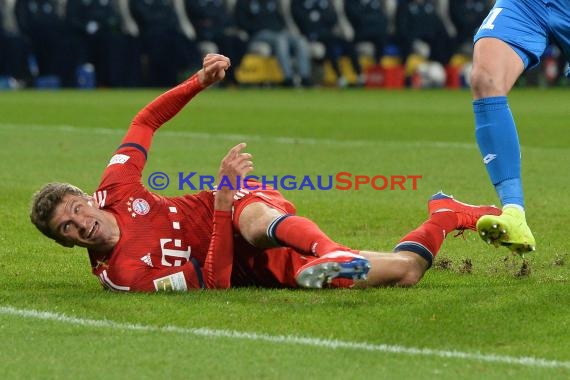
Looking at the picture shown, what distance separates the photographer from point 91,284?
704 centimetres

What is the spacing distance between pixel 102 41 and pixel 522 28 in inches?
864

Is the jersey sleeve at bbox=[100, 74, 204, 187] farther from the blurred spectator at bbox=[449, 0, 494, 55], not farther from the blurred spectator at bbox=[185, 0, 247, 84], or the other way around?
the blurred spectator at bbox=[449, 0, 494, 55]

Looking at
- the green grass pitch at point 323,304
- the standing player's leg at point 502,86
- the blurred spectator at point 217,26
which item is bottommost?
the blurred spectator at point 217,26

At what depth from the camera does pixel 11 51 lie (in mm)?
27156

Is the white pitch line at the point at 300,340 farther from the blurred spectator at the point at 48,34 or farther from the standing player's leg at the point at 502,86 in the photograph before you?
the blurred spectator at the point at 48,34

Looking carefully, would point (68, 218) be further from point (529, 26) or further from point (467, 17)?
point (467, 17)

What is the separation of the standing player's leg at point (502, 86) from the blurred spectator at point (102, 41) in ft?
69.3

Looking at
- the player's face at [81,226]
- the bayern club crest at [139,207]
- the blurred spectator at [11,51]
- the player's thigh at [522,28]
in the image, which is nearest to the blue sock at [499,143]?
the player's thigh at [522,28]

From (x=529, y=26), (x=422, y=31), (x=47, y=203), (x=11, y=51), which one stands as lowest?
(x=422, y=31)

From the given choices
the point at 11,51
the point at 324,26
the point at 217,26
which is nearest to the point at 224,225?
the point at 11,51

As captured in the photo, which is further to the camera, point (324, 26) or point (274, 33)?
point (324, 26)

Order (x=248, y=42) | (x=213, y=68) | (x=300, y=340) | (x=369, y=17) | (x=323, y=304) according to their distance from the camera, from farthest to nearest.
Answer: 1. (x=369, y=17)
2. (x=248, y=42)
3. (x=213, y=68)
4. (x=323, y=304)
5. (x=300, y=340)

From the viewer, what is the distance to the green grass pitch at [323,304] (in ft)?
16.9

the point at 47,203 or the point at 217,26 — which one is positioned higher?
the point at 47,203
